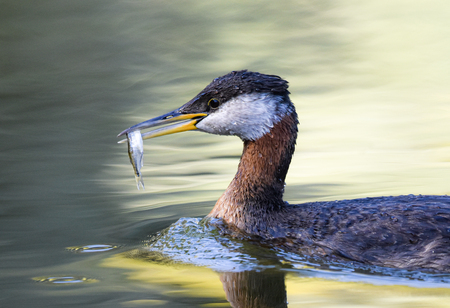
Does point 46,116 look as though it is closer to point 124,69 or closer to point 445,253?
point 124,69

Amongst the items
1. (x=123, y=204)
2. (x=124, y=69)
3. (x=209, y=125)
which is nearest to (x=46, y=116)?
(x=124, y=69)

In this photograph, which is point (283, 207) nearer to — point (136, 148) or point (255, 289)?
point (255, 289)

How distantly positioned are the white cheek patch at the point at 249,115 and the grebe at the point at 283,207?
1cm

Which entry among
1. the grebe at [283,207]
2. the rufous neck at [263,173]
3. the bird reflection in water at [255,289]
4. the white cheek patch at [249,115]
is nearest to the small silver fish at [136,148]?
the grebe at [283,207]

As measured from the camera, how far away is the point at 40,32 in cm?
1831

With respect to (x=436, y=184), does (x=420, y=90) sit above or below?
above

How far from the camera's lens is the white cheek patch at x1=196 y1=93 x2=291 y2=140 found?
21.7 ft

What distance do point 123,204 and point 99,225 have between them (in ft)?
3.16

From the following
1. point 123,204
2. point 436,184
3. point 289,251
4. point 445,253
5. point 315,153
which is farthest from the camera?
point 315,153

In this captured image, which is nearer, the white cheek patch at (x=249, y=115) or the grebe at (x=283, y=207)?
the grebe at (x=283, y=207)

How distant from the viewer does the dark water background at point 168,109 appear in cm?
627

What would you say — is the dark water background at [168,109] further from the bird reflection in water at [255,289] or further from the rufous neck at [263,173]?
the rufous neck at [263,173]

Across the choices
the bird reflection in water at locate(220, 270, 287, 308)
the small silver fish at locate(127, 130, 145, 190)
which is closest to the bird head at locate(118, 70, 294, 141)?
the small silver fish at locate(127, 130, 145, 190)

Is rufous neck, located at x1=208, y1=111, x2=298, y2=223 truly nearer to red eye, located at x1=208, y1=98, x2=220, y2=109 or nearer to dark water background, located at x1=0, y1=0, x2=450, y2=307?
red eye, located at x1=208, y1=98, x2=220, y2=109
